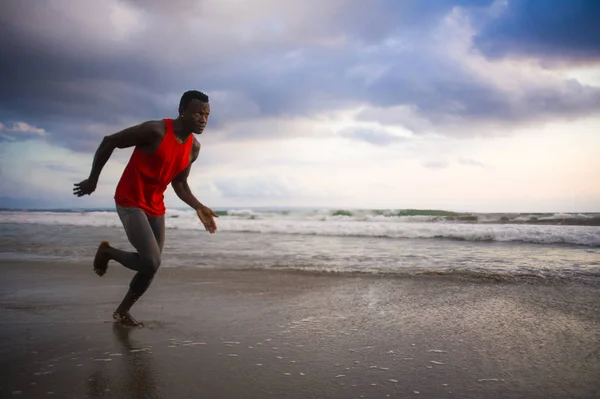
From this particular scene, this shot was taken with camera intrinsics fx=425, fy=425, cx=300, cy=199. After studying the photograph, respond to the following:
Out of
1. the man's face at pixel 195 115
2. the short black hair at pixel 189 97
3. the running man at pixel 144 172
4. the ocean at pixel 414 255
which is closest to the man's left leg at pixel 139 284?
the running man at pixel 144 172

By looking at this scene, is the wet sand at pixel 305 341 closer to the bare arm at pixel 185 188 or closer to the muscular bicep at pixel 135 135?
the bare arm at pixel 185 188

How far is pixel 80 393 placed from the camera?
2297 millimetres

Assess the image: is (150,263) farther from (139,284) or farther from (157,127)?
(157,127)

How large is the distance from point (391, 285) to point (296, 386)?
3.37 m

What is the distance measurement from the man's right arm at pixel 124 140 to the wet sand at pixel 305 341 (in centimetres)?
139

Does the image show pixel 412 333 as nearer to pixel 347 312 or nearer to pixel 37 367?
pixel 347 312

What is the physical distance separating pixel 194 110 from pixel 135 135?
1.73 feet

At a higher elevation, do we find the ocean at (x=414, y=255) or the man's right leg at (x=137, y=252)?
the man's right leg at (x=137, y=252)

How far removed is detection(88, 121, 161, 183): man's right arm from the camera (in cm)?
348

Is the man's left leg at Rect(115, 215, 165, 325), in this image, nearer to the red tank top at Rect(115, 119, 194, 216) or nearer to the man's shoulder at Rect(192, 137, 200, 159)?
the red tank top at Rect(115, 119, 194, 216)

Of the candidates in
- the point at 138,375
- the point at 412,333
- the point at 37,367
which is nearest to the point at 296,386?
the point at 138,375

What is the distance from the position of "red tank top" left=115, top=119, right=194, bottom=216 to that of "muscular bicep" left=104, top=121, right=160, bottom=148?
10 centimetres

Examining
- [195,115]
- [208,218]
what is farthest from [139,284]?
[195,115]

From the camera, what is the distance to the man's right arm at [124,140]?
348 cm
